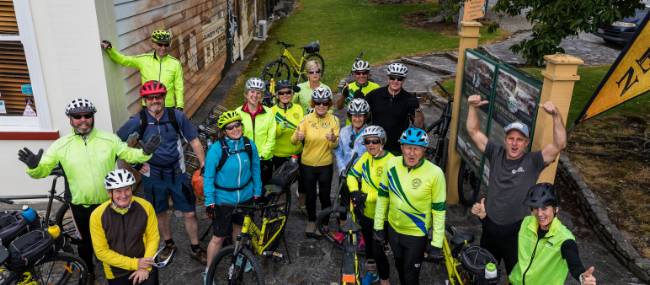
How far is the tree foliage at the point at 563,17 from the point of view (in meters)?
7.69

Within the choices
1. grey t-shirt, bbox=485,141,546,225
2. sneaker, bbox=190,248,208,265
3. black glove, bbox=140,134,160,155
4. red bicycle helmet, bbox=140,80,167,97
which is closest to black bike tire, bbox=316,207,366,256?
sneaker, bbox=190,248,208,265

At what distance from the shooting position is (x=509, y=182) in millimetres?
4934

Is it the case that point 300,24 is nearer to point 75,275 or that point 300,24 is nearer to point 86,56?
point 86,56

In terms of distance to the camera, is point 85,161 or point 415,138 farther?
point 85,161

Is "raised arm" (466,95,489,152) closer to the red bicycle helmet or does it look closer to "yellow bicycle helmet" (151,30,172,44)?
the red bicycle helmet

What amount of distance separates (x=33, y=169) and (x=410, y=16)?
26.2 metres

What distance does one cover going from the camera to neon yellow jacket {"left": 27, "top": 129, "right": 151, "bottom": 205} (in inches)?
207

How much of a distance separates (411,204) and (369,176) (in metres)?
0.81

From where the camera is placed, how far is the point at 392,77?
7047 millimetres

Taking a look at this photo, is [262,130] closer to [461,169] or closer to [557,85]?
[461,169]

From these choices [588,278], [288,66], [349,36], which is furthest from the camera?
[349,36]

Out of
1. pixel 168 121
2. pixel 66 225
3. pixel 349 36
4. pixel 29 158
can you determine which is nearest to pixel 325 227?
pixel 168 121

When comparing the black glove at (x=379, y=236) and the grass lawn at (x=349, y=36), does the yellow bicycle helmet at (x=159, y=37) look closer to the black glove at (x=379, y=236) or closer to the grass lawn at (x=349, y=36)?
the black glove at (x=379, y=236)

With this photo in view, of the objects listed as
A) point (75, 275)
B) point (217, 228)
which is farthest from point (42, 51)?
point (217, 228)
